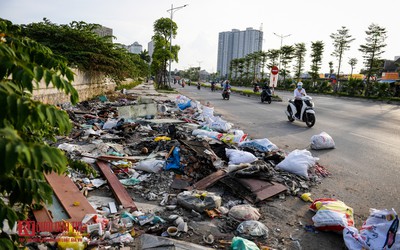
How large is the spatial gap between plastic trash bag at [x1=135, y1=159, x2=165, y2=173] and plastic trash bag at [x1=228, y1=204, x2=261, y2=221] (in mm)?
1706

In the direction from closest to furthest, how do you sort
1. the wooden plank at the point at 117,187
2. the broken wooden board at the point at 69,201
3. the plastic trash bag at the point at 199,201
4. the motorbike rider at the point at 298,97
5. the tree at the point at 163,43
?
the broken wooden board at the point at 69,201 → the plastic trash bag at the point at 199,201 → the wooden plank at the point at 117,187 → the motorbike rider at the point at 298,97 → the tree at the point at 163,43

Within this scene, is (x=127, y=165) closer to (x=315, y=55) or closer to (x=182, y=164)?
(x=182, y=164)

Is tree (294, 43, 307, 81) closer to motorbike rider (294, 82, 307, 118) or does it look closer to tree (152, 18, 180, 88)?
tree (152, 18, 180, 88)

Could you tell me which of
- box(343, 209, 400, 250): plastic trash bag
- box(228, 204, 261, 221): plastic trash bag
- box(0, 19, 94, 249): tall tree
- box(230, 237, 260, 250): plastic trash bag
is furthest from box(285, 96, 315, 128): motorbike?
box(0, 19, 94, 249): tall tree

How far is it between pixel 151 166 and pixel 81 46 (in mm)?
10957

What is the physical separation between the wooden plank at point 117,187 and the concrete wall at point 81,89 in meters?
4.57

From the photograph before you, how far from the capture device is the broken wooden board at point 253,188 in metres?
4.01

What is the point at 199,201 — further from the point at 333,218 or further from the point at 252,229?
the point at 333,218

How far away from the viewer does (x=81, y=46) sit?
13930 millimetres

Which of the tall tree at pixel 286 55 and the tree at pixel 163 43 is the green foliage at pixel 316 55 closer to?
the tall tree at pixel 286 55

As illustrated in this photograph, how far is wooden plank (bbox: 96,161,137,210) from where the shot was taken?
3738 mm

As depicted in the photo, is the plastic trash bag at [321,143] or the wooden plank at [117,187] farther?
the plastic trash bag at [321,143]

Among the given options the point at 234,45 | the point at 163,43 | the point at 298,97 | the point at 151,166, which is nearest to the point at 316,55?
the point at 163,43

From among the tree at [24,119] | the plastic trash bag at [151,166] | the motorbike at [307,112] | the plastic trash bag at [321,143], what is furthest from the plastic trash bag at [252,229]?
the motorbike at [307,112]
